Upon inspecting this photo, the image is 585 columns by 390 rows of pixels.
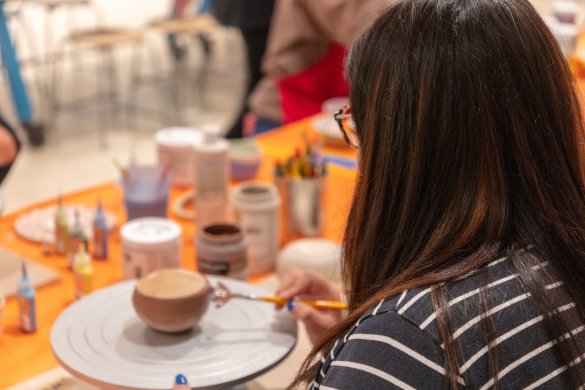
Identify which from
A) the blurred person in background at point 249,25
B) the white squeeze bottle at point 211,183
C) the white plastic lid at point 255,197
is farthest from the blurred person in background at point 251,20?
the white plastic lid at point 255,197

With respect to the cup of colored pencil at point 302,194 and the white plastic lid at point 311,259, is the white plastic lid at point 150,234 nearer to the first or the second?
the white plastic lid at point 311,259

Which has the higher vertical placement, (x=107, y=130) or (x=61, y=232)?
(x=61, y=232)

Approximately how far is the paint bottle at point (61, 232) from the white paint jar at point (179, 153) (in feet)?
1.23

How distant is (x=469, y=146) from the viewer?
2.76 feet

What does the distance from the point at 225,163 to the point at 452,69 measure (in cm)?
96

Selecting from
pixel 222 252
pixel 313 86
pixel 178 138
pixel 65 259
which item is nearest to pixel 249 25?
pixel 313 86

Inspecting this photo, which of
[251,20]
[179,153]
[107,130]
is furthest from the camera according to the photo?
[107,130]

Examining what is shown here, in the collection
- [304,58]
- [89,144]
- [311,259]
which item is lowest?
[89,144]

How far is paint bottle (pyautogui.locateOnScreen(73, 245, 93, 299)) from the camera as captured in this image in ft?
4.50

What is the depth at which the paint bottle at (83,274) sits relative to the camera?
1.37 m

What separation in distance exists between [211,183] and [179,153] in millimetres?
227

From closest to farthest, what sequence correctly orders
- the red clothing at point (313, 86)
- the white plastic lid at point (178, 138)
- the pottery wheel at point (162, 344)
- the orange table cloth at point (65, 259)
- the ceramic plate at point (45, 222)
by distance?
the pottery wheel at point (162, 344), the orange table cloth at point (65, 259), the ceramic plate at point (45, 222), the white plastic lid at point (178, 138), the red clothing at point (313, 86)

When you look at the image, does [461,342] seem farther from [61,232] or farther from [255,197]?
[61,232]

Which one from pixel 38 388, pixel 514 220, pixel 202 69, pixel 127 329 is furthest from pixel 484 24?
pixel 202 69
